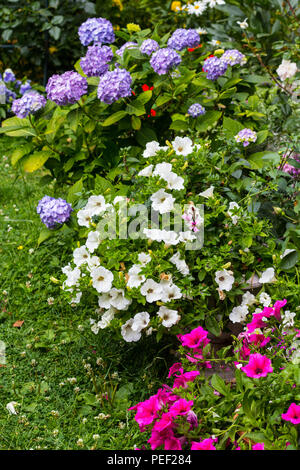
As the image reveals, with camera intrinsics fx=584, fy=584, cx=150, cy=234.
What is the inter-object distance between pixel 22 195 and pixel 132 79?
58.5 inches

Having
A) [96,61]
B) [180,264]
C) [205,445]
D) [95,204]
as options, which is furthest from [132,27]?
[205,445]

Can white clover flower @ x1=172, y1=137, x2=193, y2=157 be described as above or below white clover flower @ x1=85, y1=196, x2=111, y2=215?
above

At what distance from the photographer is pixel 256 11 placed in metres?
4.33

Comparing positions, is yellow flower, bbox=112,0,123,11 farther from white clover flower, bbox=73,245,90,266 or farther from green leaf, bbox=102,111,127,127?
white clover flower, bbox=73,245,90,266

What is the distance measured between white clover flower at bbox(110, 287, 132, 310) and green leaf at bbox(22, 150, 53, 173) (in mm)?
968

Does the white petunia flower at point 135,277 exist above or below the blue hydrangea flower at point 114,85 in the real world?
below

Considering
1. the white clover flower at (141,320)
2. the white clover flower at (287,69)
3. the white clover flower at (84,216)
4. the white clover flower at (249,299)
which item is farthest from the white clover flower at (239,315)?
the white clover flower at (287,69)

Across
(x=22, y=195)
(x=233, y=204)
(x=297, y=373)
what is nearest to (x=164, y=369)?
(x=233, y=204)

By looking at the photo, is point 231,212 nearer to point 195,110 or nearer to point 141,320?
point 141,320

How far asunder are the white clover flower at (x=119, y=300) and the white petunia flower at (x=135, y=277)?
0.18 ft

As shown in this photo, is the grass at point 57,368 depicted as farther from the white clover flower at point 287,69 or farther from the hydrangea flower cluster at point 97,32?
the white clover flower at point 287,69

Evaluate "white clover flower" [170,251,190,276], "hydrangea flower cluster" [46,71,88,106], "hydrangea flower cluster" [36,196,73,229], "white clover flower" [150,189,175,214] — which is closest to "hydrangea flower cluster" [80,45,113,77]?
"hydrangea flower cluster" [46,71,88,106]

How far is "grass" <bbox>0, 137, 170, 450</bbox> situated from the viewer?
2107 mm

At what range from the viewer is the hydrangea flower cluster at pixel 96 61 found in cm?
270
